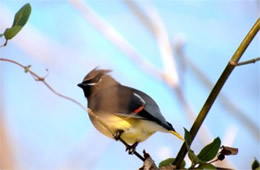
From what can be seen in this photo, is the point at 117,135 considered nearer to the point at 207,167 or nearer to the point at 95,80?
the point at 95,80

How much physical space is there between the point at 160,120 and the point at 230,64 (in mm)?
726

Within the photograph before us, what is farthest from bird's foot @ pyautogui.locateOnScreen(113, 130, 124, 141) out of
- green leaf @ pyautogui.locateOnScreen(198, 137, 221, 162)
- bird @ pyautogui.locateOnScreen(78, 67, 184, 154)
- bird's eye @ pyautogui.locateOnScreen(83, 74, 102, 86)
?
green leaf @ pyautogui.locateOnScreen(198, 137, 221, 162)

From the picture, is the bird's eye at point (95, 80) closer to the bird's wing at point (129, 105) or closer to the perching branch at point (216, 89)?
the bird's wing at point (129, 105)

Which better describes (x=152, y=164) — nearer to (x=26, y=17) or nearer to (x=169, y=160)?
(x=169, y=160)

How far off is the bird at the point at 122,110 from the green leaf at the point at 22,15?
377 mm

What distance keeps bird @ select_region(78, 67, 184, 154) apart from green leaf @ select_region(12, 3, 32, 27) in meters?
0.38

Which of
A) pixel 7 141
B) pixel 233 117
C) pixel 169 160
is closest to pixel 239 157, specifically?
pixel 233 117

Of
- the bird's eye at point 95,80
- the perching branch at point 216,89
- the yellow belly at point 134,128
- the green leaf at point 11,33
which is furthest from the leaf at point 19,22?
the bird's eye at point 95,80

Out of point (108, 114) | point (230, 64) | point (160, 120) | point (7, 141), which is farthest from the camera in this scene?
point (7, 141)

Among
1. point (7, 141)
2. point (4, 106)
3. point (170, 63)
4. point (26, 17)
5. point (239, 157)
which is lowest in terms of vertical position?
point (239, 157)

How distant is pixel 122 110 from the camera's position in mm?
1521

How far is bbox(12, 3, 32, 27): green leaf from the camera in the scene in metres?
0.94

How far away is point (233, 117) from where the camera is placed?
2.33 m

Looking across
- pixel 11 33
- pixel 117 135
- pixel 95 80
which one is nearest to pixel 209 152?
pixel 11 33
